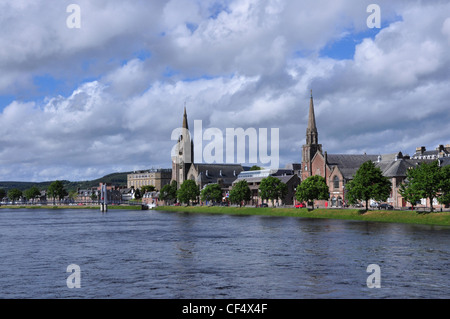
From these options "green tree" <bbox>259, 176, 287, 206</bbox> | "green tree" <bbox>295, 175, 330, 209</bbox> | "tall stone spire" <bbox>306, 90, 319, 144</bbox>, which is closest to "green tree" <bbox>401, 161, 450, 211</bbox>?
"green tree" <bbox>295, 175, 330, 209</bbox>

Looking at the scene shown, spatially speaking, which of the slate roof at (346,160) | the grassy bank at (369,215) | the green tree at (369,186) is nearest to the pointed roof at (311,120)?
the slate roof at (346,160)

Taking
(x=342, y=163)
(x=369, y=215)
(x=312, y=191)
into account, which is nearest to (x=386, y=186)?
(x=369, y=215)

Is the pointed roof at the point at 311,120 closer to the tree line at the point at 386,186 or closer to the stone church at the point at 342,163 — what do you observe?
the stone church at the point at 342,163

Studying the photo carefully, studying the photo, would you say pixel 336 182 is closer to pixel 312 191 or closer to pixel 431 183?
pixel 312 191

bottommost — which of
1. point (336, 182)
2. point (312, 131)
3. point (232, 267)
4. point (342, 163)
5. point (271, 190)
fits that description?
point (232, 267)

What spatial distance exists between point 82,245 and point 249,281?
33.7 m

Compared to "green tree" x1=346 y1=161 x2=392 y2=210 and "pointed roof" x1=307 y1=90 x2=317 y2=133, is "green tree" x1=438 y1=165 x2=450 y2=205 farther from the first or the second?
"pointed roof" x1=307 y1=90 x2=317 y2=133

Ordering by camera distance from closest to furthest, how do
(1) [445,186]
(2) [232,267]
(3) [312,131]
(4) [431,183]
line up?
1. (2) [232,267]
2. (1) [445,186]
3. (4) [431,183]
4. (3) [312,131]

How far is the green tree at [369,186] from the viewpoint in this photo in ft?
368

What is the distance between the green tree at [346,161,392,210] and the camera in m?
112

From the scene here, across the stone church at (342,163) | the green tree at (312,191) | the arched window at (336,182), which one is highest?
the stone church at (342,163)

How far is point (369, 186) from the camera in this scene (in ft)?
370
